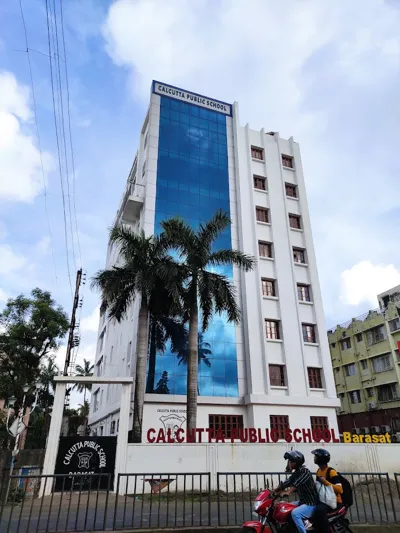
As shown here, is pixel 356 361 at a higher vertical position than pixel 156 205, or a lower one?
lower

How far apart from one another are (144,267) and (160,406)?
8.07m

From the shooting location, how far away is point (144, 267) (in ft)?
69.6

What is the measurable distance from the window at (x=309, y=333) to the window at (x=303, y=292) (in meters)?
2.01

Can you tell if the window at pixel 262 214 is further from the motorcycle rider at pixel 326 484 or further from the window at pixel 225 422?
the motorcycle rider at pixel 326 484

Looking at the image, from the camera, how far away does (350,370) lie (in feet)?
162

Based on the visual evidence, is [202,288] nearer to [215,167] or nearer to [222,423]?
[222,423]

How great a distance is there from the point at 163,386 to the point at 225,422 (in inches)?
180

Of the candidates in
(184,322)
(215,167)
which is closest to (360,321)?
(215,167)

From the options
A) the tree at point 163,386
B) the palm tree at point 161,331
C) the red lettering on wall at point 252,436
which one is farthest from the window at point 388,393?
the tree at point 163,386

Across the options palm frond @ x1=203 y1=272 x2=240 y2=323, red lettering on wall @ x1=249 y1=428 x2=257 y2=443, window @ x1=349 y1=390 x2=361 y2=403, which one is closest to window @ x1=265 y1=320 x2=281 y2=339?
palm frond @ x1=203 y1=272 x2=240 y2=323

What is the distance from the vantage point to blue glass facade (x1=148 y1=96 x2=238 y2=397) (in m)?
23.9

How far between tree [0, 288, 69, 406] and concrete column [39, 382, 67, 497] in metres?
13.0

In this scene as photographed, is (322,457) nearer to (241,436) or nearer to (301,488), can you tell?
(301,488)

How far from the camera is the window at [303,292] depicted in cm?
2951
